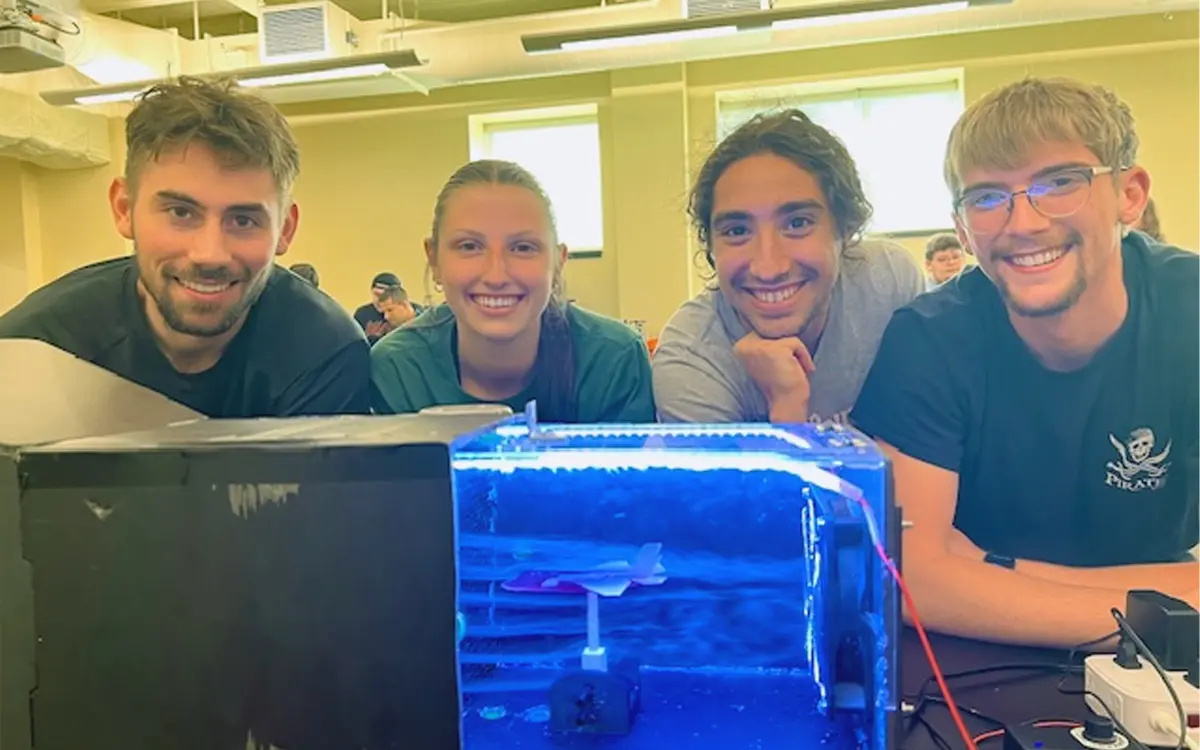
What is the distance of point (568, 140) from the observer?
5.43m

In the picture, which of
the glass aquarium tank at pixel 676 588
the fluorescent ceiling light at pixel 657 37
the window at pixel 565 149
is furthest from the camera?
the window at pixel 565 149

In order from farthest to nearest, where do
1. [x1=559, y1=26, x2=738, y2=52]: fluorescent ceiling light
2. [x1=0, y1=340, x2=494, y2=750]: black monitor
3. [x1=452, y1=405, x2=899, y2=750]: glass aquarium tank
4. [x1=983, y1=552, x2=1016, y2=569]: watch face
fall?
[x1=559, y1=26, x2=738, y2=52]: fluorescent ceiling light → [x1=983, y1=552, x2=1016, y2=569]: watch face → [x1=452, y1=405, x2=899, y2=750]: glass aquarium tank → [x1=0, y1=340, x2=494, y2=750]: black monitor

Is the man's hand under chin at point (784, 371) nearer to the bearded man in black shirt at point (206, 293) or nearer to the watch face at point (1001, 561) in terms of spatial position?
the watch face at point (1001, 561)

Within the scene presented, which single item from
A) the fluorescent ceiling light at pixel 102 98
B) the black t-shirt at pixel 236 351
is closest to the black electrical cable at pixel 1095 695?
the black t-shirt at pixel 236 351

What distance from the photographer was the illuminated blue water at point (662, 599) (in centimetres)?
84

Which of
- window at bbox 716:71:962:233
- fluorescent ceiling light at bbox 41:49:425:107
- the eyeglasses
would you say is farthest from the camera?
window at bbox 716:71:962:233

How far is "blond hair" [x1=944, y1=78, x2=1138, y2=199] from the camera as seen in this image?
3.97 ft

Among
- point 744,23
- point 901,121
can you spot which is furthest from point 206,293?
point 901,121

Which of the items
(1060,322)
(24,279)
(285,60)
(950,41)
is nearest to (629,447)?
(1060,322)

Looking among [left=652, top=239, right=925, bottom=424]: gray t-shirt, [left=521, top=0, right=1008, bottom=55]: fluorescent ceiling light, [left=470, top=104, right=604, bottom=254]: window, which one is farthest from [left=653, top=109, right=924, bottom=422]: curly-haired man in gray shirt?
[left=470, top=104, right=604, bottom=254]: window

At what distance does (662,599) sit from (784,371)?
21.5 inches

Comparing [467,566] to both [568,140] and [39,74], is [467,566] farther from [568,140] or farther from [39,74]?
[39,74]

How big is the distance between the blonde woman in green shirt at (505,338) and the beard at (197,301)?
23 centimetres

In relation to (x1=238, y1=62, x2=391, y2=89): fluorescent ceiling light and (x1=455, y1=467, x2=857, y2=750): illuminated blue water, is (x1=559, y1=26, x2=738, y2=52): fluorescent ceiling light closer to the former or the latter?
(x1=238, y1=62, x2=391, y2=89): fluorescent ceiling light
